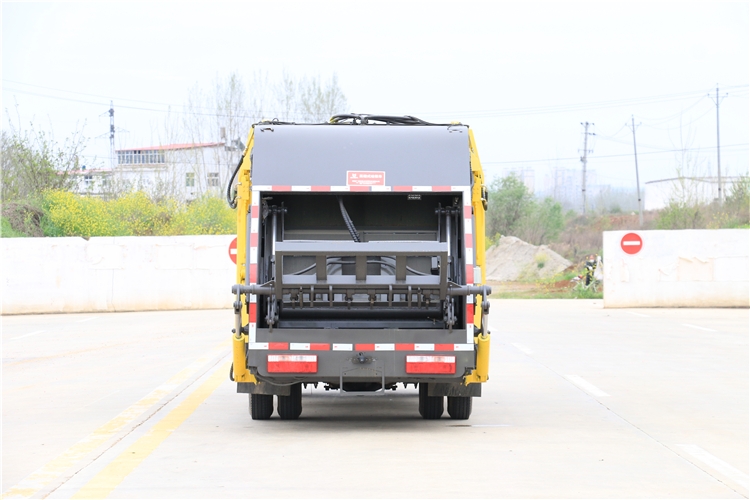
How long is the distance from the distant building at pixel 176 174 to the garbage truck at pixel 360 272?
3896 centimetres

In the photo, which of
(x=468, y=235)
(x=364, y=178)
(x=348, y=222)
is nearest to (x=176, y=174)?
(x=348, y=222)

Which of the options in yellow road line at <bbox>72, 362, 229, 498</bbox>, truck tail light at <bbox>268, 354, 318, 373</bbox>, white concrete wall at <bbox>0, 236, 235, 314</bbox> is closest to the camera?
yellow road line at <bbox>72, 362, 229, 498</bbox>

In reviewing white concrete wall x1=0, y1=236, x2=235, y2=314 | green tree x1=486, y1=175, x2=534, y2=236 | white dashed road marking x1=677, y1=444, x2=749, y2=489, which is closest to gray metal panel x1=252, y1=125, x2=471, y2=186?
white dashed road marking x1=677, y1=444, x2=749, y2=489

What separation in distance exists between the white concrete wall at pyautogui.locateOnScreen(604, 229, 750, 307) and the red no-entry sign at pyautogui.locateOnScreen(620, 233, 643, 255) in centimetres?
11

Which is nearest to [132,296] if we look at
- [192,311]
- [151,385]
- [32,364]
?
[192,311]

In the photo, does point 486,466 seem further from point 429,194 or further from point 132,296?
point 132,296

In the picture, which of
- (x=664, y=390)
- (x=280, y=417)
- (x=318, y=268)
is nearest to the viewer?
(x=318, y=268)

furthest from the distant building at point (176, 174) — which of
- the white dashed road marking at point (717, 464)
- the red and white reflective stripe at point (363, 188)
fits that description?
the white dashed road marking at point (717, 464)

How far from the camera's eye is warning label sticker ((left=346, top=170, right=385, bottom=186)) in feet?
31.8

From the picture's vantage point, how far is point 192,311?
3006cm

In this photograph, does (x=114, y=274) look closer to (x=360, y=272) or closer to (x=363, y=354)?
(x=363, y=354)

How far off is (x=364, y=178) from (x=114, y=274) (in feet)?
72.3

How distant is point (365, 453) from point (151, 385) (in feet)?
18.6

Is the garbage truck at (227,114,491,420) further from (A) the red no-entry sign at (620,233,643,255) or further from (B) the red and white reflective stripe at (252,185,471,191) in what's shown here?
(A) the red no-entry sign at (620,233,643,255)
